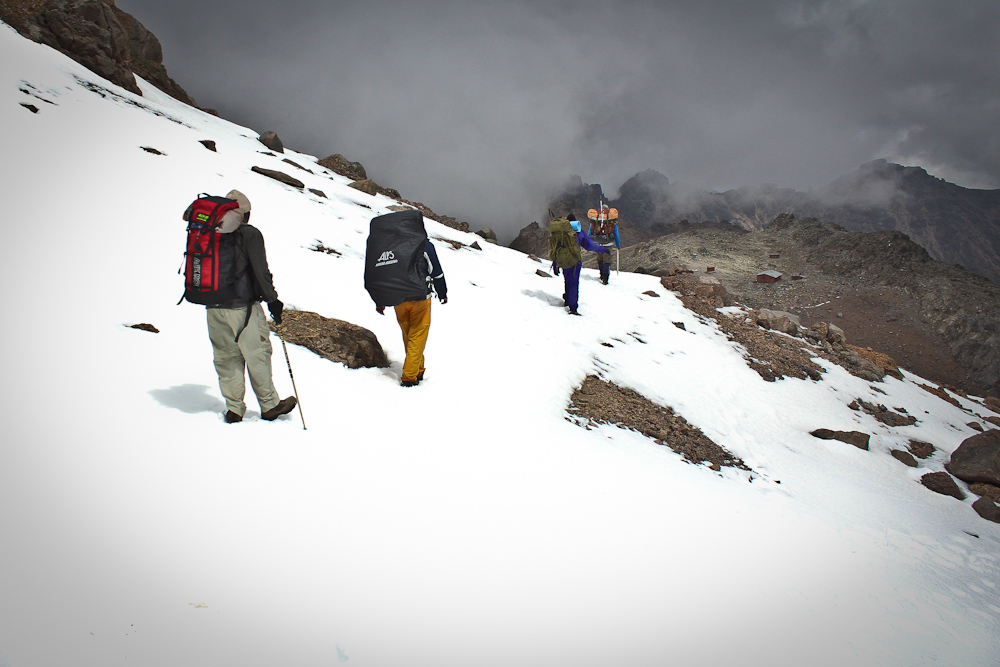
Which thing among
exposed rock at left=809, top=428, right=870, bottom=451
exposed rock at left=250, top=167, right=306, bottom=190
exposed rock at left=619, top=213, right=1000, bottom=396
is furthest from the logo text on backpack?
exposed rock at left=619, top=213, right=1000, bottom=396

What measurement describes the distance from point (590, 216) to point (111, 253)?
13910 millimetres

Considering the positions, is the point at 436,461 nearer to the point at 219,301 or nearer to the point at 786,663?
the point at 219,301

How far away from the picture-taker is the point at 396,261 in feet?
17.0

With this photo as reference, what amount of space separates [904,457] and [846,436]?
106cm

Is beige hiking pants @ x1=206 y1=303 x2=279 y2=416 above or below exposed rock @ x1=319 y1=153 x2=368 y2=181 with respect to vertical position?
below

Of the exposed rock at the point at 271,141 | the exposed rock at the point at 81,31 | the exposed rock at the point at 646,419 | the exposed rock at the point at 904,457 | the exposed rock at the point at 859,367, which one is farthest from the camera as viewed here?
the exposed rock at the point at 271,141

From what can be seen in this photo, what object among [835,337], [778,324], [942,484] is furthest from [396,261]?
[835,337]

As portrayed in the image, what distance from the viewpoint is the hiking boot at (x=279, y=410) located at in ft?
12.3

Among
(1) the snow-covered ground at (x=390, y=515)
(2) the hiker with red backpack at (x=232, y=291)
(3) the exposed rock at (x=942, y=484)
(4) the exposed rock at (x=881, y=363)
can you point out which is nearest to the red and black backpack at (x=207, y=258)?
(2) the hiker with red backpack at (x=232, y=291)

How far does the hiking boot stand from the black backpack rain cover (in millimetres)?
1701

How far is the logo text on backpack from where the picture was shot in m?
5.20

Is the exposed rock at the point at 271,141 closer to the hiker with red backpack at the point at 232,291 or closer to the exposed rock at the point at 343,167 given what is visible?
the exposed rock at the point at 343,167

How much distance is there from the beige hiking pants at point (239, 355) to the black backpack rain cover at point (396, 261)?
1628mm

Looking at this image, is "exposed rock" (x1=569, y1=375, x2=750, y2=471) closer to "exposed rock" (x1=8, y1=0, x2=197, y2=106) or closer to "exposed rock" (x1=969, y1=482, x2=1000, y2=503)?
"exposed rock" (x1=969, y1=482, x2=1000, y2=503)
